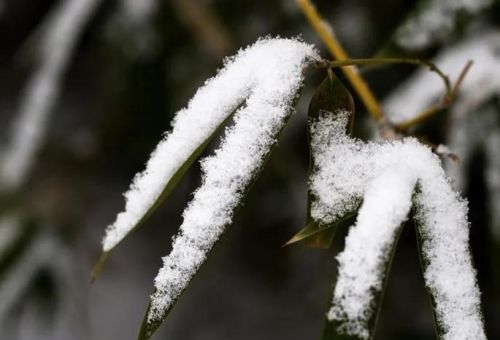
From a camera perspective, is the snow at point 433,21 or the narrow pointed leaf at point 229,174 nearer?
the narrow pointed leaf at point 229,174

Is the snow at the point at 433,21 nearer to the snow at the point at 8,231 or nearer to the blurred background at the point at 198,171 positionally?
the blurred background at the point at 198,171

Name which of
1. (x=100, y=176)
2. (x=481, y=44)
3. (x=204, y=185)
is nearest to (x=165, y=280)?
(x=204, y=185)

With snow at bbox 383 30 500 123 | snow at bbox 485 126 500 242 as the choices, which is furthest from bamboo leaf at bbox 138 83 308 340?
snow at bbox 485 126 500 242

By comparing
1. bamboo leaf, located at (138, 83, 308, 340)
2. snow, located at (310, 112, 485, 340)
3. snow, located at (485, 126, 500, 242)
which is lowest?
bamboo leaf, located at (138, 83, 308, 340)

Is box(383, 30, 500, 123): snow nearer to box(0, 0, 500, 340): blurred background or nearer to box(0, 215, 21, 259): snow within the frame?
box(0, 0, 500, 340): blurred background

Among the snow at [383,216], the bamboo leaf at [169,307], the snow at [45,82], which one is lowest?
the bamboo leaf at [169,307]

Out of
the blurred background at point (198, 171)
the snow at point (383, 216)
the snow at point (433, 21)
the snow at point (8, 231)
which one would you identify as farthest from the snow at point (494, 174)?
the snow at point (8, 231)
